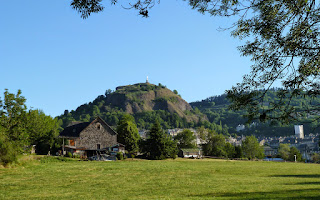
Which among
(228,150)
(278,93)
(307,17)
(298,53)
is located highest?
(307,17)

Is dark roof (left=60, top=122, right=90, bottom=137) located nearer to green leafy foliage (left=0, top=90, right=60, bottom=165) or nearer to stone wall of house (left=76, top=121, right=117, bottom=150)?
stone wall of house (left=76, top=121, right=117, bottom=150)

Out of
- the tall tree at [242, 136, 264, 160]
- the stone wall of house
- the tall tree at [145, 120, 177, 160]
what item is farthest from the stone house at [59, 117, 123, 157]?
the tall tree at [242, 136, 264, 160]

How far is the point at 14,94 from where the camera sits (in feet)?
143

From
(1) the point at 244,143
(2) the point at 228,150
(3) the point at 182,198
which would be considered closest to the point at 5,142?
(3) the point at 182,198

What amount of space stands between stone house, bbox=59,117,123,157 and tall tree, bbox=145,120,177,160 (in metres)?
9.10

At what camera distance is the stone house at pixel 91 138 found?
7100cm

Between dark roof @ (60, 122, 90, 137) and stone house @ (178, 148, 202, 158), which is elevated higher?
dark roof @ (60, 122, 90, 137)

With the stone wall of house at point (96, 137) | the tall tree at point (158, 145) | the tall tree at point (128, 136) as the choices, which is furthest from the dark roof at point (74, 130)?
the tall tree at point (158, 145)

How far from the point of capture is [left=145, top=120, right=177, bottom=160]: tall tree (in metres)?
66.5

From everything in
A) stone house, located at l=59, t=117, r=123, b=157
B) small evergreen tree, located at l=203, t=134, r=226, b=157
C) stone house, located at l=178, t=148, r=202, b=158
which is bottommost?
stone house, located at l=178, t=148, r=202, b=158

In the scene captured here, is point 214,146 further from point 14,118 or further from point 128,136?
point 14,118

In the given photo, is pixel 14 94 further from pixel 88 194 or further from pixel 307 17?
pixel 307 17

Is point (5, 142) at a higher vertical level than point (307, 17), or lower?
lower

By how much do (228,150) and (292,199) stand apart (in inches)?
3095
